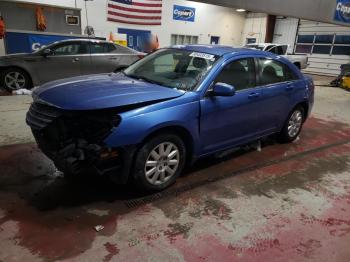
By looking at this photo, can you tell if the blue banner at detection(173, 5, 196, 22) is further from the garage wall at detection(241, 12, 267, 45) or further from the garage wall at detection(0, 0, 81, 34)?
the garage wall at detection(0, 0, 81, 34)

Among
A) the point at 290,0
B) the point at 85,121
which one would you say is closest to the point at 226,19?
the point at 290,0

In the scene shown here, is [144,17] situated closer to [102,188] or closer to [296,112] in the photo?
[296,112]

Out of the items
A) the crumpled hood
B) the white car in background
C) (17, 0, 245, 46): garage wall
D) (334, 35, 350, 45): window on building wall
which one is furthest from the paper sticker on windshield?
(334, 35, 350, 45): window on building wall

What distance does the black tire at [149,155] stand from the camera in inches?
115

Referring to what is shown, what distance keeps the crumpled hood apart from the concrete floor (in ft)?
3.09

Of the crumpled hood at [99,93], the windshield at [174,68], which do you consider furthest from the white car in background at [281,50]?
the crumpled hood at [99,93]

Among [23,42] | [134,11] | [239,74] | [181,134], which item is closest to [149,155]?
[181,134]

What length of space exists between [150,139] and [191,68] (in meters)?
1.12

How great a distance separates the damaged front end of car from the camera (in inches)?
107

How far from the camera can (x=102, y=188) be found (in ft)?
10.7

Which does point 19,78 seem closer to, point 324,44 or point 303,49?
point 324,44

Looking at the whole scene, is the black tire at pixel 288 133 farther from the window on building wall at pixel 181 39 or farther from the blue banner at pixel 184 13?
the blue banner at pixel 184 13

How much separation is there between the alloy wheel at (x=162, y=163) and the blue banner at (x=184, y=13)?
14850mm

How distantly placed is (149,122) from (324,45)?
1848cm
